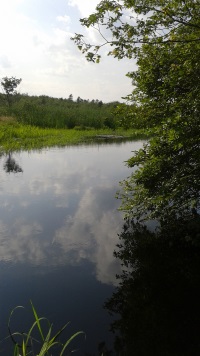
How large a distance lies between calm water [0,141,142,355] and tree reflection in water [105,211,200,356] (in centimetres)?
25

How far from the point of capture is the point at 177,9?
5.47 m

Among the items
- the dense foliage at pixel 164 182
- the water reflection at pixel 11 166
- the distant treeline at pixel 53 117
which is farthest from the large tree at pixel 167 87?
the distant treeline at pixel 53 117

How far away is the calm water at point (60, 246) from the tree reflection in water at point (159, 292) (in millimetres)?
252

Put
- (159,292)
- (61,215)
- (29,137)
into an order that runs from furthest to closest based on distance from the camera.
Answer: (29,137) → (61,215) → (159,292)

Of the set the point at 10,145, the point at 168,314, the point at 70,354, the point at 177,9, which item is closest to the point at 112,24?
the point at 177,9

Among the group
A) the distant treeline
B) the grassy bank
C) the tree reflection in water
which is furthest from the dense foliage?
the distant treeline

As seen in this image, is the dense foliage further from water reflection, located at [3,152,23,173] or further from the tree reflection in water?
water reflection, located at [3,152,23,173]

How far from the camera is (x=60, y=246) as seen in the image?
685cm

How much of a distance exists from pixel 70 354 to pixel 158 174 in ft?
12.6

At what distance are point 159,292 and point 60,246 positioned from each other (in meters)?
2.48

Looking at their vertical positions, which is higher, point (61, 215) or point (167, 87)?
point (167, 87)

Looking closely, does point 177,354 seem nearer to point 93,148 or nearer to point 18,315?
point 18,315

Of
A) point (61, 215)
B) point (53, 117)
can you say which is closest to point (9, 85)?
point (53, 117)

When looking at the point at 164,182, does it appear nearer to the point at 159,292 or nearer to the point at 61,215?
the point at 159,292
